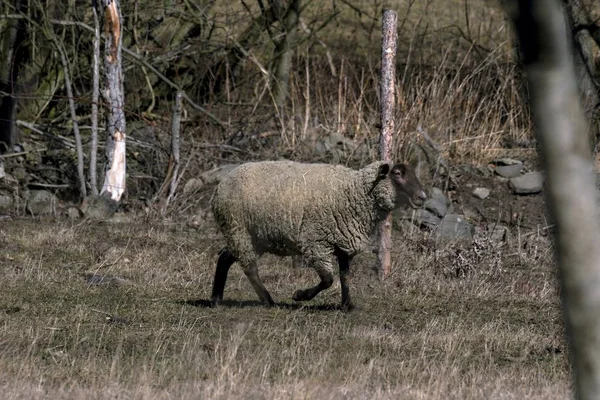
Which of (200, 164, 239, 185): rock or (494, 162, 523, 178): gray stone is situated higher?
(494, 162, 523, 178): gray stone

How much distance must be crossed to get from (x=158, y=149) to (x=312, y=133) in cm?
235

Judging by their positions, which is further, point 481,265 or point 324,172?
point 481,265

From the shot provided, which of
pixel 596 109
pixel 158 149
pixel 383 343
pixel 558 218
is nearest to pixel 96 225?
pixel 158 149

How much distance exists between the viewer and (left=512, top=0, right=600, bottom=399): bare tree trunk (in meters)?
2.96

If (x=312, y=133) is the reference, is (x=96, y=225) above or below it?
below

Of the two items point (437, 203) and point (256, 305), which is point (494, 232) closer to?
point (437, 203)

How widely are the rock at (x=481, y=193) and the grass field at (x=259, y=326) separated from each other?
238 cm

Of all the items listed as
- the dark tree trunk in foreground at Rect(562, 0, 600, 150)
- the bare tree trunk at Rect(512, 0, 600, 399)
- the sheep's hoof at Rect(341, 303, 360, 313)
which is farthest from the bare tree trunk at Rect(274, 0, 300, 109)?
the bare tree trunk at Rect(512, 0, 600, 399)

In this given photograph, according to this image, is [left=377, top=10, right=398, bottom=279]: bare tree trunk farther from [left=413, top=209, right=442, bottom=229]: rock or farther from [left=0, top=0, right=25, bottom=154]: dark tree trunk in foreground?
[left=0, top=0, right=25, bottom=154]: dark tree trunk in foreground

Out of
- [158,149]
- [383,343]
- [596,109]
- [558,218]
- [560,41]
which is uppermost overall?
[596,109]

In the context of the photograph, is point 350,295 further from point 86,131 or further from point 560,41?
point 86,131

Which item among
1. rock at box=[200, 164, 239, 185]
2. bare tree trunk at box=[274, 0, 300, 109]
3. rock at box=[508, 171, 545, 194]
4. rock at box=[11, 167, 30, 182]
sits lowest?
rock at box=[11, 167, 30, 182]

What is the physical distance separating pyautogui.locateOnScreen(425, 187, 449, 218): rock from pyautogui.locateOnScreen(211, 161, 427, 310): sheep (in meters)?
5.22

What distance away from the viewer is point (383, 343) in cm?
762
